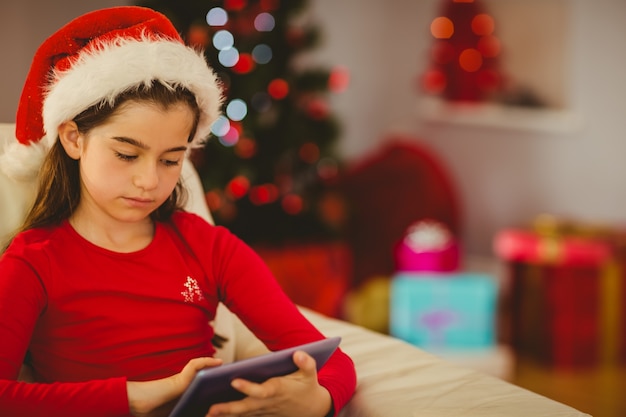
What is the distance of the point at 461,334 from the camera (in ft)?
10.3

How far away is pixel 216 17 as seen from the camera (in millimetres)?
3184

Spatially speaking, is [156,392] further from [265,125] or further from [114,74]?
[265,125]

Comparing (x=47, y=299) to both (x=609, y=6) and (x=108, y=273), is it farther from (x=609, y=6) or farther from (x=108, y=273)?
(x=609, y=6)

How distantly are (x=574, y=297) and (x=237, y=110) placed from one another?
1.53 m

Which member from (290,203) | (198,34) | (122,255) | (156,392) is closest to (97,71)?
(122,255)

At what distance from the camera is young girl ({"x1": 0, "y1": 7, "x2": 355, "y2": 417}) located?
1.08m

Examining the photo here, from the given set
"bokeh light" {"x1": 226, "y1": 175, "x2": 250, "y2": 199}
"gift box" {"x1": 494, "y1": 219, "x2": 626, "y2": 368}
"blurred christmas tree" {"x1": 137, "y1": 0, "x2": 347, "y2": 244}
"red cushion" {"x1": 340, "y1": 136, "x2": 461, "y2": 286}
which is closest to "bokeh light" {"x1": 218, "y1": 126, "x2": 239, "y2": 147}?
"blurred christmas tree" {"x1": 137, "y1": 0, "x2": 347, "y2": 244}

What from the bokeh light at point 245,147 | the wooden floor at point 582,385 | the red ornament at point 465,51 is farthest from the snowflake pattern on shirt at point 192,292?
the red ornament at point 465,51

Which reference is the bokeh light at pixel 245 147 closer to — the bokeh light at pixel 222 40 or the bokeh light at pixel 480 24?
the bokeh light at pixel 222 40

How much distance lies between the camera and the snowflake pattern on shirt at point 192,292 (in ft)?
4.03

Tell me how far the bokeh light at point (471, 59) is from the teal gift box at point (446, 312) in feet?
4.84

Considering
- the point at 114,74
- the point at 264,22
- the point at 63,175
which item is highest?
the point at 264,22

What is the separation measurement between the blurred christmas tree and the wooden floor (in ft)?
3.42

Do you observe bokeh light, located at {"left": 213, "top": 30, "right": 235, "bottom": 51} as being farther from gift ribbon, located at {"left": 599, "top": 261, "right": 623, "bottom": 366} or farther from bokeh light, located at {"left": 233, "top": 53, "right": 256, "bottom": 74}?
gift ribbon, located at {"left": 599, "top": 261, "right": 623, "bottom": 366}
